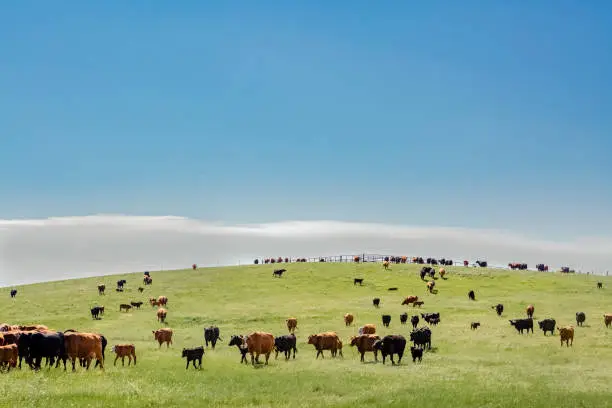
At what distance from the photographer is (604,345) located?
40500 mm

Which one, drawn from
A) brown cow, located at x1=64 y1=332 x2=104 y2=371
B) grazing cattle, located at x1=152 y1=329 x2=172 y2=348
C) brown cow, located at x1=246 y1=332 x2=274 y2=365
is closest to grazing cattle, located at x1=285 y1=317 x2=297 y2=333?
grazing cattle, located at x1=152 y1=329 x2=172 y2=348

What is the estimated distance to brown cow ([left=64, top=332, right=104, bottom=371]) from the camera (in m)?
27.8

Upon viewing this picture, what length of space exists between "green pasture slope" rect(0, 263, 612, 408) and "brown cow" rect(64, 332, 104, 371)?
4.35 feet

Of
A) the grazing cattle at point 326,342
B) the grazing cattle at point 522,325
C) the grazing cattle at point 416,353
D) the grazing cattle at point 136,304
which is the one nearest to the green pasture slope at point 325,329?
the grazing cattle at point 416,353

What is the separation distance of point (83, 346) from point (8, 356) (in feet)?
11.1

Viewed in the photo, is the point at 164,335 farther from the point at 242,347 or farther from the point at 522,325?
the point at 522,325

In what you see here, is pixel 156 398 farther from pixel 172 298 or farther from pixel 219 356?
pixel 172 298

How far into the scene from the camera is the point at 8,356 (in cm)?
2598

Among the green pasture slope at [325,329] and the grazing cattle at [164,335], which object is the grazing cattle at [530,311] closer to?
the green pasture slope at [325,329]

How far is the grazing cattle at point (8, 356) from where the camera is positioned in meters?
25.8

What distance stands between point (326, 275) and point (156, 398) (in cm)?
6969

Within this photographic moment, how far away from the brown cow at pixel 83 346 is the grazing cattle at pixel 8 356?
2315 millimetres

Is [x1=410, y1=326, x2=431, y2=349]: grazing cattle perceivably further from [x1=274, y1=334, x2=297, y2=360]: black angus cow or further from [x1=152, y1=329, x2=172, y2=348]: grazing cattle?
[x1=152, y1=329, x2=172, y2=348]: grazing cattle

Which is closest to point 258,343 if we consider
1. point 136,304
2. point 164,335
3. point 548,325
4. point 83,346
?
point 83,346
